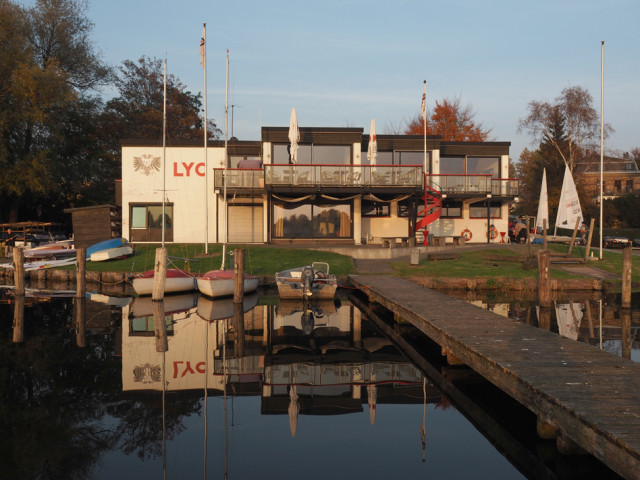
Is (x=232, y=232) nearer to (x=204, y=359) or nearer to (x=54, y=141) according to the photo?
(x=54, y=141)

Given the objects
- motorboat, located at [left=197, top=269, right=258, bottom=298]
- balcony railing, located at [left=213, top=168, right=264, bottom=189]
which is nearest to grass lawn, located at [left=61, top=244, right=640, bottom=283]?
motorboat, located at [left=197, top=269, right=258, bottom=298]

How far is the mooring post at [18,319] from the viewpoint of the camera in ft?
47.2

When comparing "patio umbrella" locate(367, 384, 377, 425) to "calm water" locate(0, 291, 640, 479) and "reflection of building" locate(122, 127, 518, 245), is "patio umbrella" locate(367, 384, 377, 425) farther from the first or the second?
"reflection of building" locate(122, 127, 518, 245)

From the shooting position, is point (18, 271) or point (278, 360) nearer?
point (278, 360)

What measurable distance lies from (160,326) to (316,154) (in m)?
22.1

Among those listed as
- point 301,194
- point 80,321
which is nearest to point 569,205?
point 301,194

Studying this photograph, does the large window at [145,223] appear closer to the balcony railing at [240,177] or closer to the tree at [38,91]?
the balcony railing at [240,177]

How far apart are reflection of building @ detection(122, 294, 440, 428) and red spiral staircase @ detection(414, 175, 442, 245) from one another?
18027mm

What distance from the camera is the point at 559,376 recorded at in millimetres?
7453

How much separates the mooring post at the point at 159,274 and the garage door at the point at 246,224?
15.6 m

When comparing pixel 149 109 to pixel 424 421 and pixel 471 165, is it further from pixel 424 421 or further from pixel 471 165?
pixel 424 421

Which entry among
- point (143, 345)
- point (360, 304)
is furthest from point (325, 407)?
point (360, 304)

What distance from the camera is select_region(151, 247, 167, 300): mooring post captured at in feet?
65.8

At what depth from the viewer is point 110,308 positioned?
19531 mm
